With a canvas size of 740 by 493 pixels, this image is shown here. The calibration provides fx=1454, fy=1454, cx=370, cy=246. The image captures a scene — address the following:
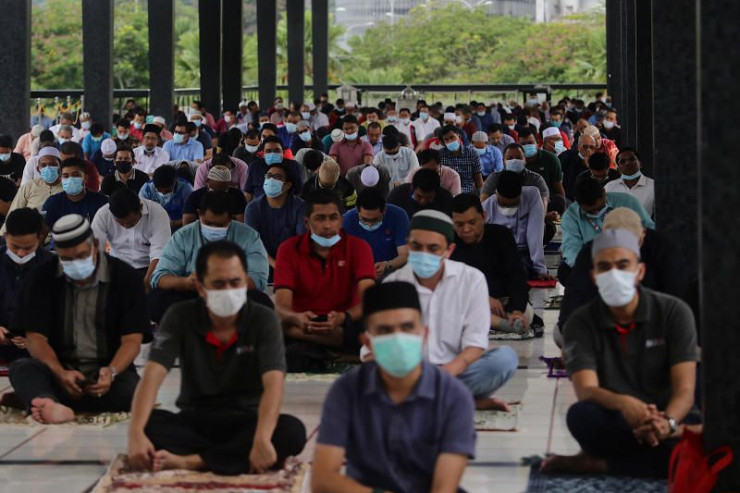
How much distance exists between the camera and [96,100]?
83.0 ft

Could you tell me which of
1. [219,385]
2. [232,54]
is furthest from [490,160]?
[232,54]

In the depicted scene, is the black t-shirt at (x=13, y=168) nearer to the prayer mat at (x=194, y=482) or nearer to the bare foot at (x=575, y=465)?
the prayer mat at (x=194, y=482)

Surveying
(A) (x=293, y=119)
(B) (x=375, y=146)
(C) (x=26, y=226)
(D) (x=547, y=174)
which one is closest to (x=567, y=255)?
(C) (x=26, y=226)

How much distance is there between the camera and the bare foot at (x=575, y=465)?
21.0ft

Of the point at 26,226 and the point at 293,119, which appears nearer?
the point at 26,226

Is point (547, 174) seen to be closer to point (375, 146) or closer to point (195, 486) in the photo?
point (375, 146)

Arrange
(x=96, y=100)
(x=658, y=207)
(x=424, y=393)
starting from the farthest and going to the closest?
(x=96, y=100) < (x=658, y=207) < (x=424, y=393)

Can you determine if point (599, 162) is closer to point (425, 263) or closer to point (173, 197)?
point (173, 197)

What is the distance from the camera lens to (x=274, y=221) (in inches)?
469

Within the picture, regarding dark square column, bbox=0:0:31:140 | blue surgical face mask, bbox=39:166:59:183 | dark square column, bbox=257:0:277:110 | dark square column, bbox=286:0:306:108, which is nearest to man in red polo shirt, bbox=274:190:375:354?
blue surgical face mask, bbox=39:166:59:183

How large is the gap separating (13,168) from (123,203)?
7460 millimetres

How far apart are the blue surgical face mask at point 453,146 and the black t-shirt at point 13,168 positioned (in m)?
5.21

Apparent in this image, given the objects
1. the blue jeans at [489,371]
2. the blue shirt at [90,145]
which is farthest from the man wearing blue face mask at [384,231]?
the blue shirt at [90,145]

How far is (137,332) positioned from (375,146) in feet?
45.0
